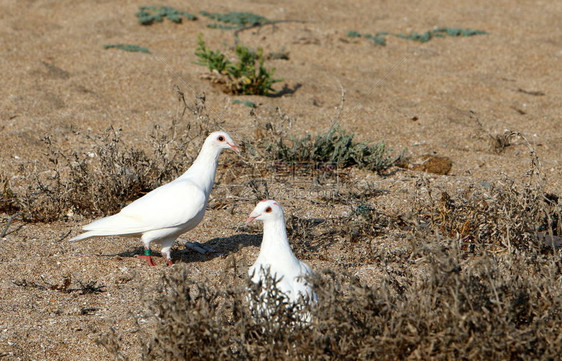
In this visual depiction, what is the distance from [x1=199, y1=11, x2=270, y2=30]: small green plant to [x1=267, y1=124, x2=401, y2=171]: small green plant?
15.6 feet

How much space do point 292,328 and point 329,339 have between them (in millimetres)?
190

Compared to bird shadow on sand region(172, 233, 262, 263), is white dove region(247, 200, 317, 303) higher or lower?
higher

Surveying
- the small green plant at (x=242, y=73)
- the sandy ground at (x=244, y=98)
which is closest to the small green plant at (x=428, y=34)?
the sandy ground at (x=244, y=98)

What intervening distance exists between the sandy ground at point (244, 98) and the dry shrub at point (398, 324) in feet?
1.95

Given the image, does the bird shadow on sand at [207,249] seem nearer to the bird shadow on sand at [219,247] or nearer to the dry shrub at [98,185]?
the bird shadow on sand at [219,247]

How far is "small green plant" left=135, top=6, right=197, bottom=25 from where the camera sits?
11078 millimetres

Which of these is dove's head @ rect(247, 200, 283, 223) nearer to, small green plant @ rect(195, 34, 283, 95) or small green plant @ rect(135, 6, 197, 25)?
small green plant @ rect(195, 34, 283, 95)

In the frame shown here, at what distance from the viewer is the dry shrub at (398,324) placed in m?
2.88

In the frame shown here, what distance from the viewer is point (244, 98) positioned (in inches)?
337

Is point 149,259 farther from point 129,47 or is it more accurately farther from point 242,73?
point 129,47

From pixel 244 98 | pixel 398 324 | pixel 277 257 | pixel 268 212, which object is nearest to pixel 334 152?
pixel 244 98

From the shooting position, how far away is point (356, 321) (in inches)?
122

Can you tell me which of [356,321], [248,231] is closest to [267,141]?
[248,231]

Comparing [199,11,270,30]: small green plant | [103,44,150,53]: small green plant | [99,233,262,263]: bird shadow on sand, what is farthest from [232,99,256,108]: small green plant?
[199,11,270,30]: small green plant
